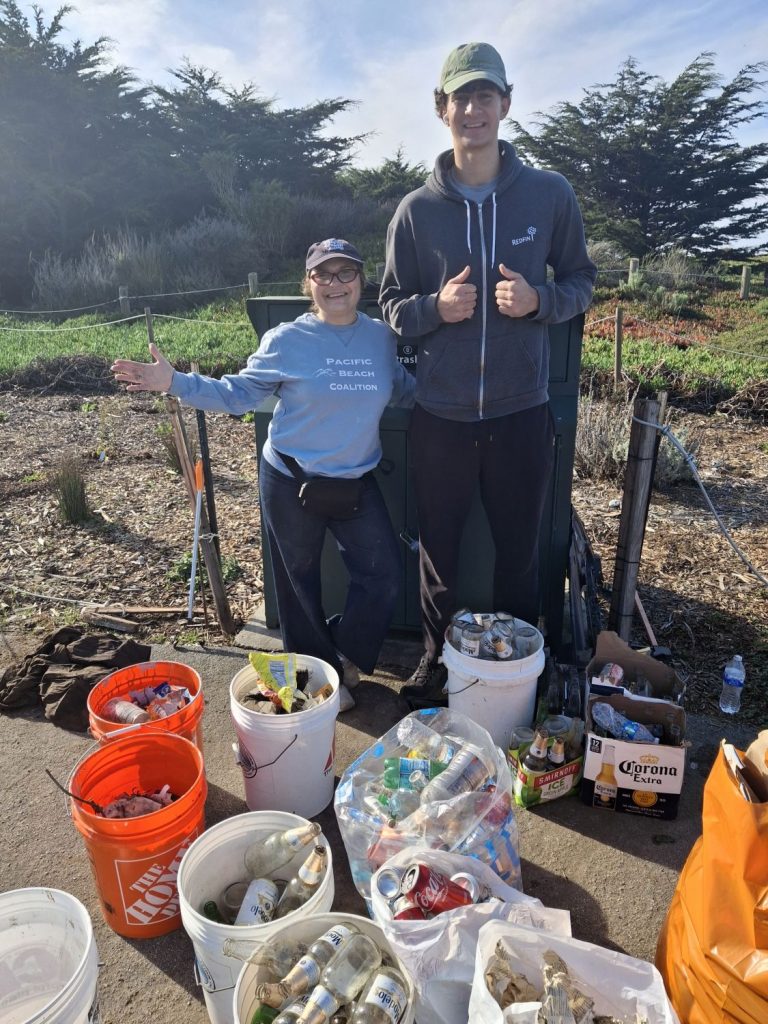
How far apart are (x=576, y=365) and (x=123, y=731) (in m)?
2.47

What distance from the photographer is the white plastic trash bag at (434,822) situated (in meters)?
2.10

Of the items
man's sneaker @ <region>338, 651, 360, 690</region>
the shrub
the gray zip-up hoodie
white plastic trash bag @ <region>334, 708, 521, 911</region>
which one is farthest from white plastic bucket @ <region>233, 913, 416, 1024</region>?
the shrub

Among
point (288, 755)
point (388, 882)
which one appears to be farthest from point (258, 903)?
point (288, 755)

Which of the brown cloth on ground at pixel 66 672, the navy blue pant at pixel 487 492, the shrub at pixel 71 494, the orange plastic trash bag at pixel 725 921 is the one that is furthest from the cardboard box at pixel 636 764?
the shrub at pixel 71 494

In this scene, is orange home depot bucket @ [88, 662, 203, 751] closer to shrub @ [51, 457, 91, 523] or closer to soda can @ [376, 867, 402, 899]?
soda can @ [376, 867, 402, 899]

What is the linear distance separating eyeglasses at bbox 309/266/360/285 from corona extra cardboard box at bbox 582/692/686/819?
194cm

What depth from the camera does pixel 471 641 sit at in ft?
9.40

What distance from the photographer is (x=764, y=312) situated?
55.2ft

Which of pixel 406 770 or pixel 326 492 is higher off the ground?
pixel 326 492

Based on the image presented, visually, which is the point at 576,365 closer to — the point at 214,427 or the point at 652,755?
the point at 652,755

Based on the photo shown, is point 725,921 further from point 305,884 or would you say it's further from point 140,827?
point 140,827

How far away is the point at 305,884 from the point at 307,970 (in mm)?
303

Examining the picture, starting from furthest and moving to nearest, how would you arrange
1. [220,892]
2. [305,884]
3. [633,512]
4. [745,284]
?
[745,284] → [633,512] → [220,892] → [305,884]

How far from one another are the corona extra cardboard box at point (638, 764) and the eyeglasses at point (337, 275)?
6.36 ft
